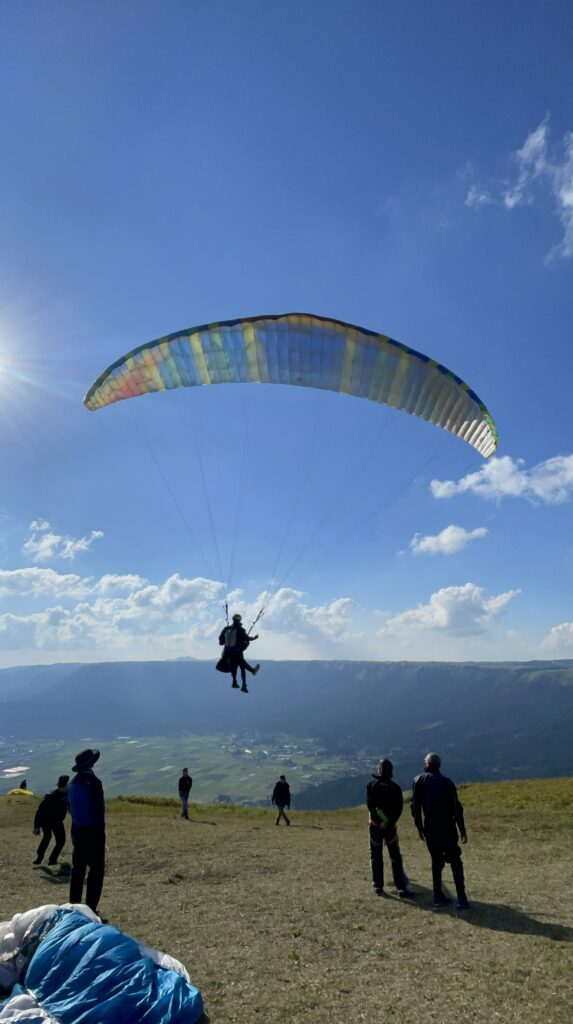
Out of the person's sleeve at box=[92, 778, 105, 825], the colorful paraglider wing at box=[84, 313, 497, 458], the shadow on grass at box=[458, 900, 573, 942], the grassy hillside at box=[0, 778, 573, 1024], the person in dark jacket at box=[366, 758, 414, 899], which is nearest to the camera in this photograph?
the grassy hillside at box=[0, 778, 573, 1024]

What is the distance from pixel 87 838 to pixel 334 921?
391 centimetres

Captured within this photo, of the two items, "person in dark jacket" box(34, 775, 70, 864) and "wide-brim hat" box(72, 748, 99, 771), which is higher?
"wide-brim hat" box(72, 748, 99, 771)

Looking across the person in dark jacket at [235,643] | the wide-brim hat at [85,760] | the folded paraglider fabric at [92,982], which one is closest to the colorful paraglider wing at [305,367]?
the person in dark jacket at [235,643]

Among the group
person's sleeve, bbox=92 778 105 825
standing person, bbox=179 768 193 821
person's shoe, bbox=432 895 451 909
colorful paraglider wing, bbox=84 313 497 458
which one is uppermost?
colorful paraglider wing, bbox=84 313 497 458

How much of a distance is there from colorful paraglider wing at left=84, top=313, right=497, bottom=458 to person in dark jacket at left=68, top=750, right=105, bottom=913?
37.4ft

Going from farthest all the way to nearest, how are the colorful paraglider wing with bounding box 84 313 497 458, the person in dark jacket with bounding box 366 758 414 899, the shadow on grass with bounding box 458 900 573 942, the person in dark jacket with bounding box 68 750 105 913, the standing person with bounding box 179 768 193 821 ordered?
the standing person with bounding box 179 768 193 821, the colorful paraglider wing with bounding box 84 313 497 458, the person in dark jacket with bounding box 366 758 414 899, the person in dark jacket with bounding box 68 750 105 913, the shadow on grass with bounding box 458 900 573 942

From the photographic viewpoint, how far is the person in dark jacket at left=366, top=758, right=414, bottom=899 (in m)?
9.70

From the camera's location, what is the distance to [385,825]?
9.79m

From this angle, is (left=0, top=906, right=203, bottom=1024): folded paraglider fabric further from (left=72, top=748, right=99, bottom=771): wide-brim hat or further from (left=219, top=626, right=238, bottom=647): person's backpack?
(left=219, top=626, right=238, bottom=647): person's backpack

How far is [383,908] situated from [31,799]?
65.0 feet

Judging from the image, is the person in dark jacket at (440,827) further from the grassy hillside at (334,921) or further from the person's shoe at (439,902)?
the grassy hillside at (334,921)

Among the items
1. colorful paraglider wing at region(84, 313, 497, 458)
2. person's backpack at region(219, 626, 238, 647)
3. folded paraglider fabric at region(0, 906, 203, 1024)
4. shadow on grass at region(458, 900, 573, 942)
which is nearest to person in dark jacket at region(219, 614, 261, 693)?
person's backpack at region(219, 626, 238, 647)

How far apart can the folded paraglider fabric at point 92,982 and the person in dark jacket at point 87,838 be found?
2.51m

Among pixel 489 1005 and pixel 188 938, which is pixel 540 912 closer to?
pixel 489 1005
